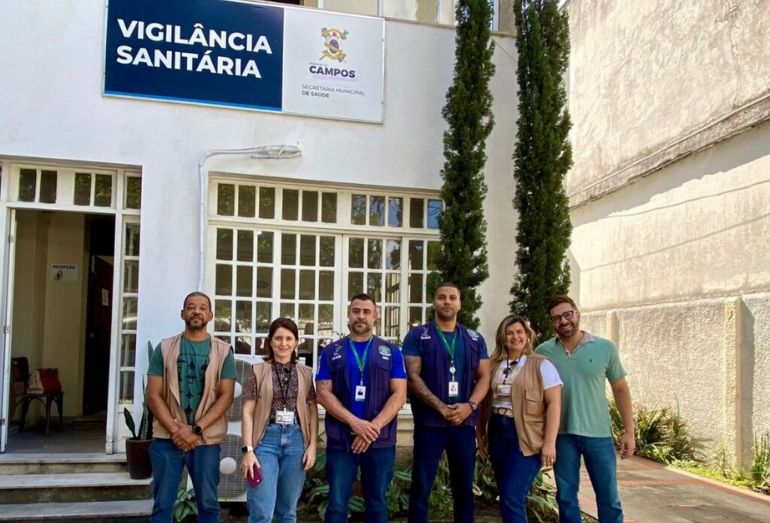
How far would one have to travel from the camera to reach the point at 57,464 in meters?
5.75

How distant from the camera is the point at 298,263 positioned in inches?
258

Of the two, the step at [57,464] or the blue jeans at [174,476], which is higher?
the blue jeans at [174,476]

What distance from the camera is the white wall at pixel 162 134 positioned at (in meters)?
5.88

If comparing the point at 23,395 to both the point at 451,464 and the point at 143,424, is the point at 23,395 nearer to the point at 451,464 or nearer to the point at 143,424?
the point at 143,424

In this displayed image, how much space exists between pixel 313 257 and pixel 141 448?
7.76ft

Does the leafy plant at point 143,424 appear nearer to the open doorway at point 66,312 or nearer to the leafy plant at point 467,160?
the open doorway at point 66,312

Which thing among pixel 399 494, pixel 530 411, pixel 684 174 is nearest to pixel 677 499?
pixel 399 494

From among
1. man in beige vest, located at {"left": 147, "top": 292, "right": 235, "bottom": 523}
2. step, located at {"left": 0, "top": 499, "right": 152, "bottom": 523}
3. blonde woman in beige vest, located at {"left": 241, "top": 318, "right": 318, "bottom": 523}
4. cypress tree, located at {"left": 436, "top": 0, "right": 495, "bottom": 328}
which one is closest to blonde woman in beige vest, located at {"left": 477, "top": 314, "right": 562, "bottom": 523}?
blonde woman in beige vest, located at {"left": 241, "top": 318, "right": 318, "bottom": 523}

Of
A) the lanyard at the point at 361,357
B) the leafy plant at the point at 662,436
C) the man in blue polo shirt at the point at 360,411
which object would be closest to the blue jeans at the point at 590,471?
the man in blue polo shirt at the point at 360,411

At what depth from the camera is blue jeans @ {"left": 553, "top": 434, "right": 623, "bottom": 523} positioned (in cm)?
428

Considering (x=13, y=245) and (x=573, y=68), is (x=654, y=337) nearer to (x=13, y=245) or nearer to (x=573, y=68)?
(x=573, y=68)

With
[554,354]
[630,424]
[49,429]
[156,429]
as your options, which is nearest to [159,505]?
[156,429]

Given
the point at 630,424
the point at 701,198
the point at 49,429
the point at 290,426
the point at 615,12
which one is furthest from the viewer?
the point at 615,12

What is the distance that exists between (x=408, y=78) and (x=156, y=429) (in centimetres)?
423
